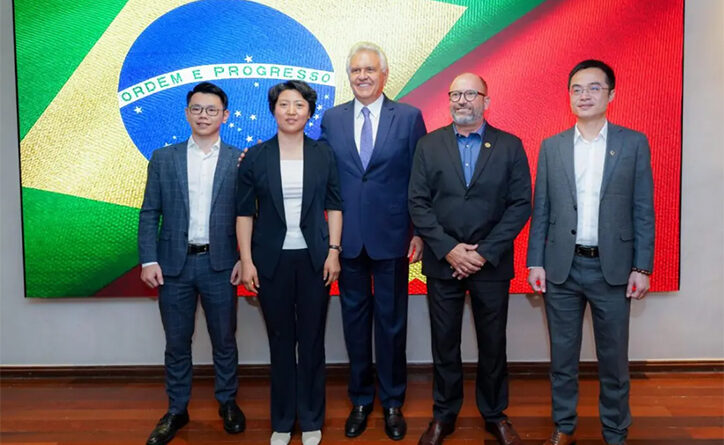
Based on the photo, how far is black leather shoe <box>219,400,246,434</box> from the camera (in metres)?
3.11

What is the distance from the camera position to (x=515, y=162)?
2.78 m

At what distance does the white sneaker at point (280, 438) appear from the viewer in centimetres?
289

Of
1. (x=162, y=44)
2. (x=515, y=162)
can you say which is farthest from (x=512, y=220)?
(x=162, y=44)

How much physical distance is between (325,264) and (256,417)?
109 centimetres

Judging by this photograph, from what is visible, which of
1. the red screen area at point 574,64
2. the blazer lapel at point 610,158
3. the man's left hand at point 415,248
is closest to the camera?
the blazer lapel at point 610,158

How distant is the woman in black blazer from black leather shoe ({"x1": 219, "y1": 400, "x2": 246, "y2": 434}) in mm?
300

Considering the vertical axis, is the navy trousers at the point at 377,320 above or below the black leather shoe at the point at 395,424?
above

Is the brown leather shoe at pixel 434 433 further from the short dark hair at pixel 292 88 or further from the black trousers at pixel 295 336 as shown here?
the short dark hair at pixel 292 88

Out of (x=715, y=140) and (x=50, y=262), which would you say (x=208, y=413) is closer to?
(x=50, y=262)

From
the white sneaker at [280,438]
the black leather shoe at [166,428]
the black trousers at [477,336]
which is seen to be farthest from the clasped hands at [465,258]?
the black leather shoe at [166,428]

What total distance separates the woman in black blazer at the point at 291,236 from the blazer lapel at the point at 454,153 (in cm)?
55

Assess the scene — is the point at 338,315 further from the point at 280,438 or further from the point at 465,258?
the point at 465,258

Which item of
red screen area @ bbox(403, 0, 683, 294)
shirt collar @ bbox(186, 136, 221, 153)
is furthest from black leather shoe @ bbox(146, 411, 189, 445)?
red screen area @ bbox(403, 0, 683, 294)

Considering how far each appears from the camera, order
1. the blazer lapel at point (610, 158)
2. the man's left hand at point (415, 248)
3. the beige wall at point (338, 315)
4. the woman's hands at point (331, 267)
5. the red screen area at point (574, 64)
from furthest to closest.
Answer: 1. the beige wall at point (338, 315)
2. the red screen area at point (574, 64)
3. the man's left hand at point (415, 248)
4. the woman's hands at point (331, 267)
5. the blazer lapel at point (610, 158)
